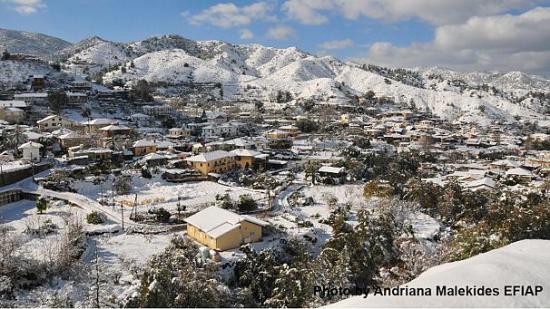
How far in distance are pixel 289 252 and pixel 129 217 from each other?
9626 millimetres

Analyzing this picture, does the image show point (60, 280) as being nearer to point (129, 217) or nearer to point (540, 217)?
point (129, 217)

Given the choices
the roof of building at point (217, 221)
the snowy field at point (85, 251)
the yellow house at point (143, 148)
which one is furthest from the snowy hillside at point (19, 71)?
the roof of building at point (217, 221)

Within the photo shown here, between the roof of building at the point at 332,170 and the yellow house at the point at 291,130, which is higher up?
the yellow house at the point at 291,130

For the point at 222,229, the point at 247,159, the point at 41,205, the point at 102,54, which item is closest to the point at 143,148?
the point at 247,159

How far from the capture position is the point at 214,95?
347 feet

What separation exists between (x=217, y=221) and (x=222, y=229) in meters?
0.98

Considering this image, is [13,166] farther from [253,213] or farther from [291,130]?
[291,130]

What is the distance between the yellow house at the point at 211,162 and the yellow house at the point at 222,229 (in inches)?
515

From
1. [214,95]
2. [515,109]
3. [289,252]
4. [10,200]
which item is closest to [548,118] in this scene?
[515,109]

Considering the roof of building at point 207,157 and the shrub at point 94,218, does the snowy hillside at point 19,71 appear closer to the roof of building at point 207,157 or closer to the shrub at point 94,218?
the roof of building at point 207,157

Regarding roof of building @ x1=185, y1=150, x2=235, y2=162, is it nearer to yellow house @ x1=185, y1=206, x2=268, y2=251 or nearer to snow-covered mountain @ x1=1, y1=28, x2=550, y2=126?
yellow house @ x1=185, y1=206, x2=268, y2=251

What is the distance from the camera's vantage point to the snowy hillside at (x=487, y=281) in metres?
6.62

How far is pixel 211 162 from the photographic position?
36219 millimetres

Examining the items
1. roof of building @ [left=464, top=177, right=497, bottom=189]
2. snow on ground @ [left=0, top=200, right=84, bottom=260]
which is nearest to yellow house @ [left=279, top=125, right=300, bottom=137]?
roof of building @ [left=464, top=177, right=497, bottom=189]
